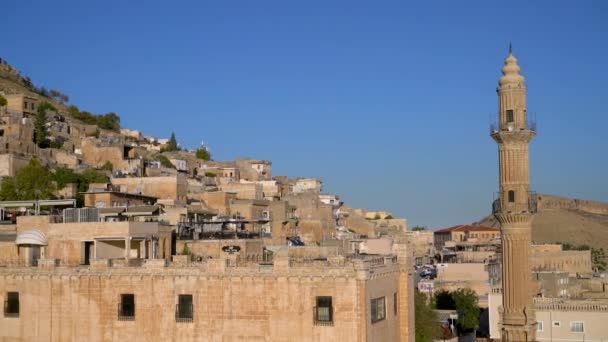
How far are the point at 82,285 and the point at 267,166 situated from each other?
202 feet

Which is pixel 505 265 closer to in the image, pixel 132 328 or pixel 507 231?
pixel 507 231

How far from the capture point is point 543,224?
444ft

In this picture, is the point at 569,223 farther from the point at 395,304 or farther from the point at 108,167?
the point at 395,304

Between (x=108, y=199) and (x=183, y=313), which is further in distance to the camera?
(x=108, y=199)

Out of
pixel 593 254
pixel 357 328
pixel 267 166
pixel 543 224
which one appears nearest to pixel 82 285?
pixel 357 328

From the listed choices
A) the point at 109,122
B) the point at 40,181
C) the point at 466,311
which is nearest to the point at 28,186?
the point at 40,181

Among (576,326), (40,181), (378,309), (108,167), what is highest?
(108,167)

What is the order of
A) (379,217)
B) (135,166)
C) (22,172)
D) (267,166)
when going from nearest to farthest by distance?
(22,172) → (135,166) → (267,166) → (379,217)

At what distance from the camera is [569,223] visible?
134875 mm

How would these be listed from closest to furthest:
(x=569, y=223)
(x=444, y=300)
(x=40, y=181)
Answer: (x=40, y=181)
(x=444, y=300)
(x=569, y=223)

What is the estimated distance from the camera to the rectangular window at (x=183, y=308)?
30.2 m

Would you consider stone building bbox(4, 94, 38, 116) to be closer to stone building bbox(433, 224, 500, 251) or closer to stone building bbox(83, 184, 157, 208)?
stone building bbox(83, 184, 157, 208)

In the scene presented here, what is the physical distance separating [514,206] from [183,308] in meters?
17.1

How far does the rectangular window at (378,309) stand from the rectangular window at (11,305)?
1349 centimetres
